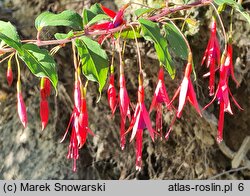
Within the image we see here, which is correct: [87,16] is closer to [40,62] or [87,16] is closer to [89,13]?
[89,13]

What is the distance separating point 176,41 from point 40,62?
24 cm

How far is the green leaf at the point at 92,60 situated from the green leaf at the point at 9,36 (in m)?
0.10

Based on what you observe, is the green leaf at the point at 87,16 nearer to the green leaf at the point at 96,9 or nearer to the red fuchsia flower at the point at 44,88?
the green leaf at the point at 96,9

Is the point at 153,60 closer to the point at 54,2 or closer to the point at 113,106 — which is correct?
Answer: the point at 54,2

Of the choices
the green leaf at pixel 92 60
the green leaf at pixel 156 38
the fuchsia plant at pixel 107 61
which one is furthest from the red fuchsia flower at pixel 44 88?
the green leaf at pixel 156 38

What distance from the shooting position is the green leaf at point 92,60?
776mm

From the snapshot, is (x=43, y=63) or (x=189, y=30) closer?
(x=43, y=63)

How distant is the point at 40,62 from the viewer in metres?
0.76

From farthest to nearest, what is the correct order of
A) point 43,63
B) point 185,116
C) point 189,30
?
point 185,116 → point 189,30 → point 43,63

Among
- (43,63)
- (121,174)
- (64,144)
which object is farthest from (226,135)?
(43,63)

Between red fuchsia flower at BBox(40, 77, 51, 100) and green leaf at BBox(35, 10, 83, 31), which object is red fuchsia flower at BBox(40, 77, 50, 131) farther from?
green leaf at BBox(35, 10, 83, 31)

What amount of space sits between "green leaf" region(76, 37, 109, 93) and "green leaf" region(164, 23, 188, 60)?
0.40 feet

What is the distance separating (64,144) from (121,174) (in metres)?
0.19

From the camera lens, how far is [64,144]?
1372 millimetres
